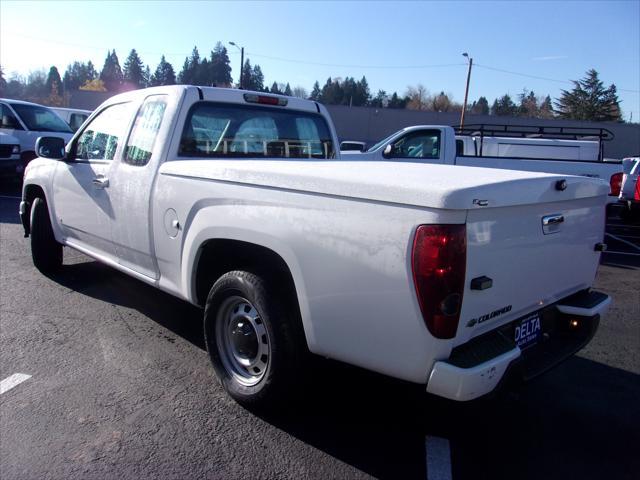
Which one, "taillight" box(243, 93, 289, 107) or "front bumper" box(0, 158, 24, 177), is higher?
"taillight" box(243, 93, 289, 107)

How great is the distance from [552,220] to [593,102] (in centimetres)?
8691

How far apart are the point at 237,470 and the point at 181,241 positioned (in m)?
1.54

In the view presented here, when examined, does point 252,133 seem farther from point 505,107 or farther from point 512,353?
point 505,107

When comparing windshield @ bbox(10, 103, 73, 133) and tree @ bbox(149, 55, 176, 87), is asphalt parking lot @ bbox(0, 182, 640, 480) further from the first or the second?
tree @ bbox(149, 55, 176, 87)

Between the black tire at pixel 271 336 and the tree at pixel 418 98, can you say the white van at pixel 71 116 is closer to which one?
the black tire at pixel 271 336

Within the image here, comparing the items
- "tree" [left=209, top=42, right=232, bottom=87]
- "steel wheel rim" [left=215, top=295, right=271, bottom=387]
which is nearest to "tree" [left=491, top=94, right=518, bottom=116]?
"tree" [left=209, top=42, right=232, bottom=87]

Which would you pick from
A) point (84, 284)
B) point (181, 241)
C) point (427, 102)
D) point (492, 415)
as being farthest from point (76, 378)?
point (427, 102)

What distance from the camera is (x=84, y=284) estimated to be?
5.68 metres

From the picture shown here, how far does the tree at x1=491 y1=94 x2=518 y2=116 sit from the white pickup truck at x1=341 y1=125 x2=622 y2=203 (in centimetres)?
8397

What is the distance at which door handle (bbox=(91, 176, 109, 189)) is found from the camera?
4347 mm

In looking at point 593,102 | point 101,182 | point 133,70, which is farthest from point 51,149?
point 133,70

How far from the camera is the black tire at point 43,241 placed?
18.6ft

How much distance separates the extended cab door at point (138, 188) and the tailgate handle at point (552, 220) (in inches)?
104

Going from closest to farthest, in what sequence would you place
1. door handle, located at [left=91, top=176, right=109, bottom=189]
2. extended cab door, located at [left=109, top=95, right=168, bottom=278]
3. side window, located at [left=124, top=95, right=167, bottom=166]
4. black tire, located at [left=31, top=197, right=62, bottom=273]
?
extended cab door, located at [left=109, top=95, right=168, bottom=278] < side window, located at [left=124, top=95, right=167, bottom=166] < door handle, located at [left=91, top=176, right=109, bottom=189] < black tire, located at [left=31, top=197, right=62, bottom=273]
